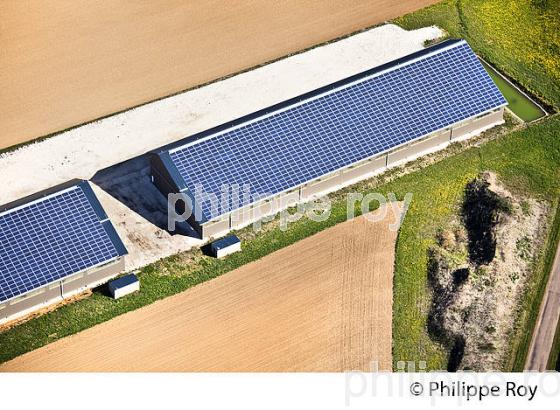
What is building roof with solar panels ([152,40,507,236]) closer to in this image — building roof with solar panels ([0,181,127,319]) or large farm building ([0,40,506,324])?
large farm building ([0,40,506,324])

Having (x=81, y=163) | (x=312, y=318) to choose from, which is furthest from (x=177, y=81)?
(x=312, y=318)

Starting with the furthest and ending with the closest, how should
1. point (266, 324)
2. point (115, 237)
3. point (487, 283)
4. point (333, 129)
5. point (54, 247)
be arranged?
1. point (333, 129)
2. point (487, 283)
3. point (115, 237)
4. point (54, 247)
5. point (266, 324)

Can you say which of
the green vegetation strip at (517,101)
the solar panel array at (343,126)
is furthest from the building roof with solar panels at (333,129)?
the green vegetation strip at (517,101)

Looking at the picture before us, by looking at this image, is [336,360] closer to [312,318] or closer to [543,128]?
[312,318]

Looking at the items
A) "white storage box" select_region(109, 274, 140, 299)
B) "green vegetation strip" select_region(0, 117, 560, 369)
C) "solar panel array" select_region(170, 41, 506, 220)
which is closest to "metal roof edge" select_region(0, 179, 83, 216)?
"white storage box" select_region(109, 274, 140, 299)

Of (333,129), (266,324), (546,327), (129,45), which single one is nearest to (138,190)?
(333,129)

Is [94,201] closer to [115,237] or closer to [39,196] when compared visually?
[115,237]
